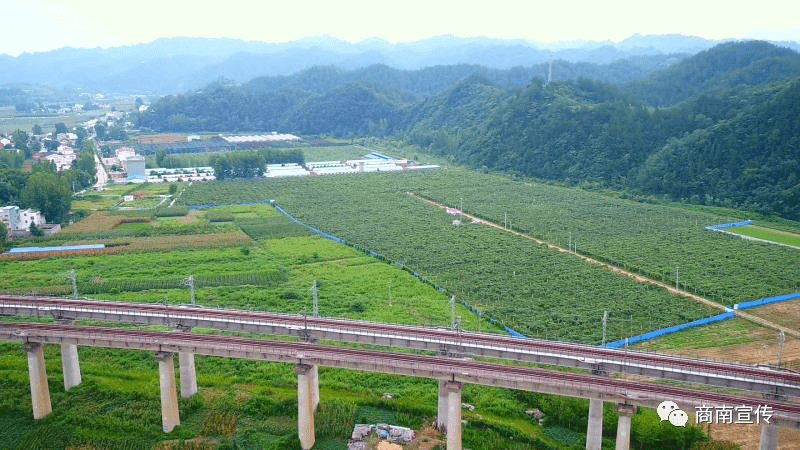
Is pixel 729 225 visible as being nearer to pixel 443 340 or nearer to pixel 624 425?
pixel 443 340

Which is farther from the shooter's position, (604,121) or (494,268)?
(604,121)

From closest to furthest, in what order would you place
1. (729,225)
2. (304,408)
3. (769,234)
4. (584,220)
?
1. (304,408)
2. (769,234)
3. (729,225)
4. (584,220)

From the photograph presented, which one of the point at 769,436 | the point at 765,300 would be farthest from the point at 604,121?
the point at 769,436

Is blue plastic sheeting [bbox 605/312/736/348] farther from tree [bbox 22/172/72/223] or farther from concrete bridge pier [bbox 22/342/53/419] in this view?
tree [bbox 22/172/72/223]

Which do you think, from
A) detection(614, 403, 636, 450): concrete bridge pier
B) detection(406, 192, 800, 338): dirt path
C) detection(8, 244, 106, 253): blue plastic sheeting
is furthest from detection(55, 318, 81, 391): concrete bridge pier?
detection(406, 192, 800, 338): dirt path

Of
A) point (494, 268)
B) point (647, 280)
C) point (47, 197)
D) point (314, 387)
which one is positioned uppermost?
point (47, 197)

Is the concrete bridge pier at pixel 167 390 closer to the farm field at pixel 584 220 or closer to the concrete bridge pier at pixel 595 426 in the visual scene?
the concrete bridge pier at pixel 595 426
